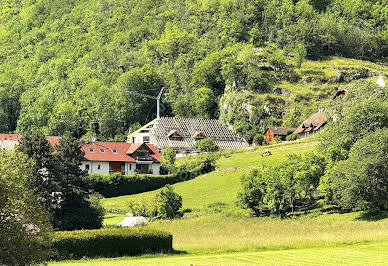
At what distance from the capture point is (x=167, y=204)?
78438mm

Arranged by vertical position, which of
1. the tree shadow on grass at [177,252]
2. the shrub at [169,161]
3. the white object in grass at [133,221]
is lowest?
the tree shadow on grass at [177,252]

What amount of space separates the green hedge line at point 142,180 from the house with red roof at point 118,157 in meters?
8.93

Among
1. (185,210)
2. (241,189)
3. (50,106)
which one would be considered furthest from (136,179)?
(50,106)

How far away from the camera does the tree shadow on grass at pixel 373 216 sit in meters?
63.1

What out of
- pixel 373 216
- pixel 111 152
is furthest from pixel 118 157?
pixel 373 216

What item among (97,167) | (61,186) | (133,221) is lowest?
(133,221)

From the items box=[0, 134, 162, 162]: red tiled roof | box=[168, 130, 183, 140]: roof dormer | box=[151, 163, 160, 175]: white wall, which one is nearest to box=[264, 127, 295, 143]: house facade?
box=[168, 130, 183, 140]: roof dormer

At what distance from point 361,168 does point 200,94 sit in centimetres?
11255

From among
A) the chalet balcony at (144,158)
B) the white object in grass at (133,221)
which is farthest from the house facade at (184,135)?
the white object in grass at (133,221)

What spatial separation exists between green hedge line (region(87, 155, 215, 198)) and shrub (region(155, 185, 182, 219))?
1787 cm

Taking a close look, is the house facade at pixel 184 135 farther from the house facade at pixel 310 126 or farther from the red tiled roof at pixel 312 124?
the red tiled roof at pixel 312 124

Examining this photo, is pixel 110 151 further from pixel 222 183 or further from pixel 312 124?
pixel 312 124

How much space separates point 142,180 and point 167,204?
25.0 metres

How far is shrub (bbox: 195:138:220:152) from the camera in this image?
5231 inches
